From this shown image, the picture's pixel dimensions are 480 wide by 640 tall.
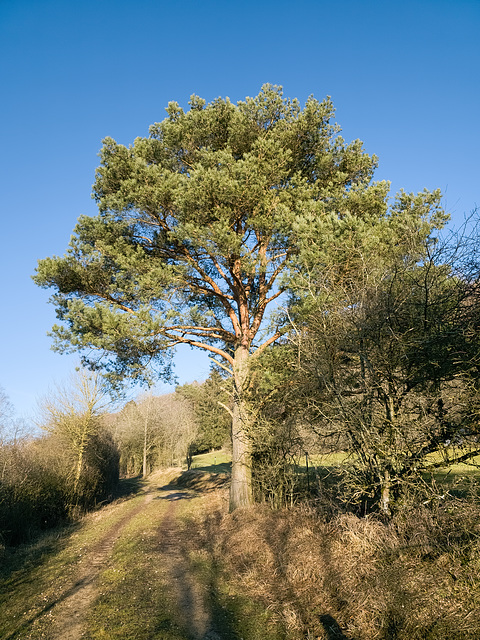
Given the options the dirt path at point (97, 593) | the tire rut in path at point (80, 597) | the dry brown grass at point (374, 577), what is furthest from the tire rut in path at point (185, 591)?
the tire rut in path at point (80, 597)

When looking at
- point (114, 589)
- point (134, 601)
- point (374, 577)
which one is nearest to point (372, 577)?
point (374, 577)

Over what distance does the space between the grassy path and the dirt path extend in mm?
14

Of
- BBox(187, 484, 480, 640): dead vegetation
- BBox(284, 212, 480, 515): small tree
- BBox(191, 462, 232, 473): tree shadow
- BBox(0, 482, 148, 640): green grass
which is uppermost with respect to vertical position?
BBox(284, 212, 480, 515): small tree

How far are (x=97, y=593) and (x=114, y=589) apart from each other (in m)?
0.30

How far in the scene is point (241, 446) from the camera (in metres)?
12.3

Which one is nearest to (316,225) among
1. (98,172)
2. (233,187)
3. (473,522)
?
(233,187)

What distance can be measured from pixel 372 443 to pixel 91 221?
34.9ft

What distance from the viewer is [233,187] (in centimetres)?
1089

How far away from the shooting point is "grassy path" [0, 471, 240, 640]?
→ 5.50m

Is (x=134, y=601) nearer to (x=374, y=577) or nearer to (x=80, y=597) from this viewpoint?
(x=80, y=597)

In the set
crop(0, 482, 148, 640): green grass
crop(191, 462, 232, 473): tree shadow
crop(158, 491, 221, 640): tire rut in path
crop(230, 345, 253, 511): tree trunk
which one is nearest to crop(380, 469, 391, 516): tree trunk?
crop(158, 491, 221, 640): tire rut in path

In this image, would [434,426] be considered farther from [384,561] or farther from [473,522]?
[384,561]

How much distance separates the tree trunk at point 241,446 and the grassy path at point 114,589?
5.99 ft

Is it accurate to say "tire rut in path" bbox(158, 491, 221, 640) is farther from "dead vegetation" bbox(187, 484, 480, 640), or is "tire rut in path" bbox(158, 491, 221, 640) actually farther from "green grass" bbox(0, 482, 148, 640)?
"green grass" bbox(0, 482, 148, 640)
